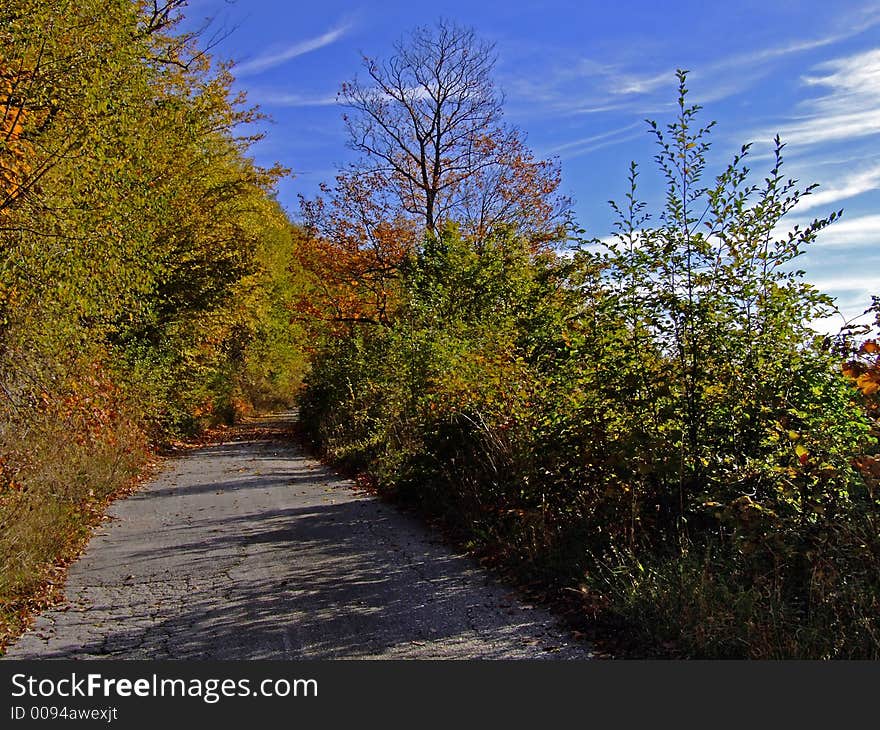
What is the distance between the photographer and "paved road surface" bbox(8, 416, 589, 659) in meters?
5.85

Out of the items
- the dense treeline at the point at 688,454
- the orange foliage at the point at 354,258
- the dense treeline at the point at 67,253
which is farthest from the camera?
the orange foliage at the point at 354,258

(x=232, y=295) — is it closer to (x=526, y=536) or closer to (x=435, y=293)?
(x=435, y=293)

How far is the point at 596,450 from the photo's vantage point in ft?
24.2

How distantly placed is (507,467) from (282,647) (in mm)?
4116

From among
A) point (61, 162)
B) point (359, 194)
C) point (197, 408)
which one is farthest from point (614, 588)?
point (197, 408)

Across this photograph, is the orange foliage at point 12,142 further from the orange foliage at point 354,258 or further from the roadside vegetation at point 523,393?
the orange foliage at point 354,258

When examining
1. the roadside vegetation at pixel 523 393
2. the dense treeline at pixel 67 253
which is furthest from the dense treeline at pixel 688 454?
the dense treeline at pixel 67 253

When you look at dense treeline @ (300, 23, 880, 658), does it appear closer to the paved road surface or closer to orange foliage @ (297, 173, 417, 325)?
the paved road surface

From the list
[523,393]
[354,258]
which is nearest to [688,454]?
[523,393]

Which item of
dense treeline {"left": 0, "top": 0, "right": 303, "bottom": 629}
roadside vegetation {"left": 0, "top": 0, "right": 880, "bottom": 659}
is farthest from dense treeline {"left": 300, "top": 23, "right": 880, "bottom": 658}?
dense treeline {"left": 0, "top": 0, "right": 303, "bottom": 629}

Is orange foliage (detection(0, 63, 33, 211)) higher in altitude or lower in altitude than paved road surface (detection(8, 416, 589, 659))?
higher

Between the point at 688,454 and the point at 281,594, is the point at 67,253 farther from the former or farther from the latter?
the point at 688,454

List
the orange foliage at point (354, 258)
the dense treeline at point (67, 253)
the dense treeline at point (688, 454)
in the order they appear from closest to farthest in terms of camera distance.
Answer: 1. the dense treeline at point (688, 454)
2. the dense treeline at point (67, 253)
3. the orange foliage at point (354, 258)

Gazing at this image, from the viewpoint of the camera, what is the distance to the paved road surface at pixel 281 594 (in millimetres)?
5848
